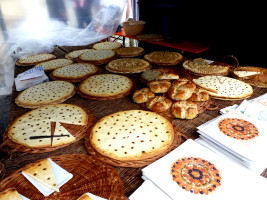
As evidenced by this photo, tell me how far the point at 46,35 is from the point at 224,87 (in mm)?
3649

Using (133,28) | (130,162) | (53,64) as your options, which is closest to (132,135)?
(130,162)

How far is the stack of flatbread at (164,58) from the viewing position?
8.01ft

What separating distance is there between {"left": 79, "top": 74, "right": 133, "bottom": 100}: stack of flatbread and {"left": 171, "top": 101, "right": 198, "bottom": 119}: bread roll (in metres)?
0.53

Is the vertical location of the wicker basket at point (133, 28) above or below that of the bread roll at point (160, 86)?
above

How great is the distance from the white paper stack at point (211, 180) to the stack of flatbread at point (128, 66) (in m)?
1.43

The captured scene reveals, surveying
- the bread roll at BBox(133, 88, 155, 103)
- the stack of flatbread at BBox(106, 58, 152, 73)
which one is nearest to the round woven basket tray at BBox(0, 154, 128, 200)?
the bread roll at BBox(133, 88, 155, 103)

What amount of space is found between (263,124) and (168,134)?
606mm

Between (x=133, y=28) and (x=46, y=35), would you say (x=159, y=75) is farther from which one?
(x=46, y=35)

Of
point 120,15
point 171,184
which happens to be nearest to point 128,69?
point 171,184

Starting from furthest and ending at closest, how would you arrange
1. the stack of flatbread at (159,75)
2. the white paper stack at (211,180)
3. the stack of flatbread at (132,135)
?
the stack of flatbread at (159,75)
the stack of flatbread at (132,135)
the white paper stack at (211,180)

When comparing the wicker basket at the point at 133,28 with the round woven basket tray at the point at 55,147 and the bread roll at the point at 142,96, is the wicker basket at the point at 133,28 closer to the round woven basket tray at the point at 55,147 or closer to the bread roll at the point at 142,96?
the bread roll at the point at 142,96

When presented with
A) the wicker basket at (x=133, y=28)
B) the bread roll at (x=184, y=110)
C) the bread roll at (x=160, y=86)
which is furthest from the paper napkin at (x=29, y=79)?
the wicker basket at (x=133, y=28)

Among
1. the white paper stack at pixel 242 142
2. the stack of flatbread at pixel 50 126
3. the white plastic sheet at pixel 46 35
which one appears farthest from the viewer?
the white plastic sheet at pixel 46 35

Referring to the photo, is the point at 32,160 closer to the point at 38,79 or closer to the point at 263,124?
the point at 38,79
